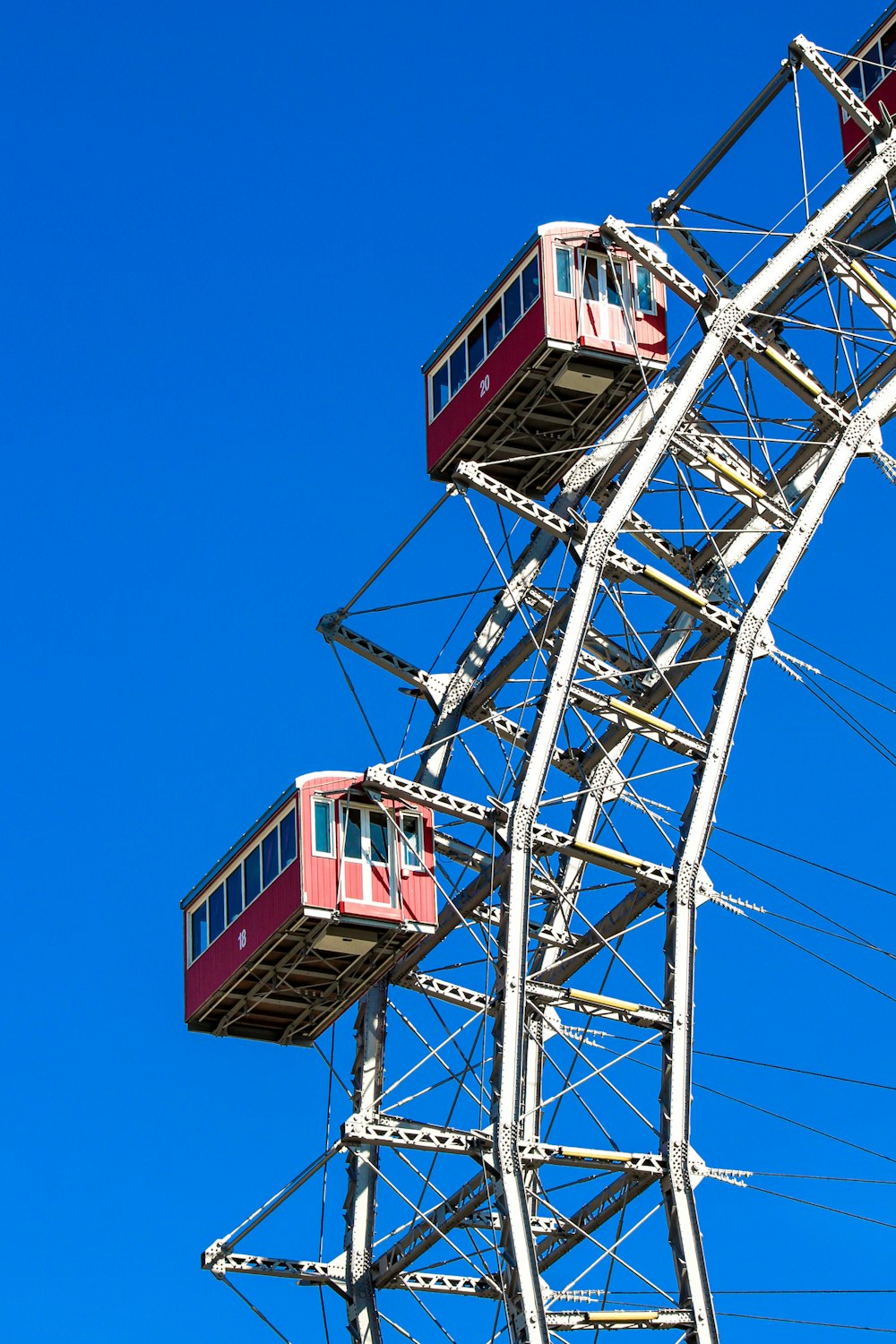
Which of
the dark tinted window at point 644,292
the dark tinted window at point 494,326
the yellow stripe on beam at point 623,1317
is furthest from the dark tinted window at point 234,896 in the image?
the dark tinted window at point 644,292

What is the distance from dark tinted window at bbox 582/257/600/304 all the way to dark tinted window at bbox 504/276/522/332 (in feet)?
4.27

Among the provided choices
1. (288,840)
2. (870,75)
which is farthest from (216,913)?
(870,75)

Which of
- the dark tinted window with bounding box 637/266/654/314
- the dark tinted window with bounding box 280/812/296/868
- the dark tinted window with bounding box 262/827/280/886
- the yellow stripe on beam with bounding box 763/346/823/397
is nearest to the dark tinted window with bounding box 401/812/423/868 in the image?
the dark tinted window with bounding box 280/812/296/868

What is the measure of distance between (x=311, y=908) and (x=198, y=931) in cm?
427

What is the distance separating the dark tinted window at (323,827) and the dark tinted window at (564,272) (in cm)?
Result: 1065

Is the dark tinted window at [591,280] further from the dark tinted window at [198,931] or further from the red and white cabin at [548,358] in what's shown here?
the dark tinted window at [198,931]

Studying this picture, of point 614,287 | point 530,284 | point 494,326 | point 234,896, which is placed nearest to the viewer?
point 234,896

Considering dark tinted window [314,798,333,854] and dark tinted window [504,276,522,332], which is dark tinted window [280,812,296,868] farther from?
dark tinted window [504,276,522,332]

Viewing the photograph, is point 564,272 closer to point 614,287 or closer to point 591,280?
point 591,280

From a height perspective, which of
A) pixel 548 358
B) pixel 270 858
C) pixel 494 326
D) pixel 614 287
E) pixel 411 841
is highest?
pixel 614 287

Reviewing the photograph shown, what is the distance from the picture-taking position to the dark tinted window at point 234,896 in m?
47.1

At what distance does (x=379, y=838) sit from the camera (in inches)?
1825

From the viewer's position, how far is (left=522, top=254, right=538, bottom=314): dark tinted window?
48.2m

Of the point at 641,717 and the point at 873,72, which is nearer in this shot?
the point at 641,717
